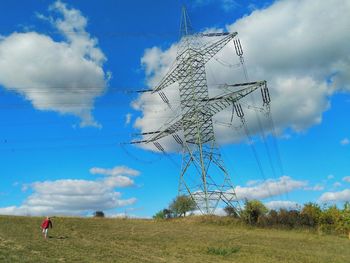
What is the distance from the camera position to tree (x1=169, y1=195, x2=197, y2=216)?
70.4 metres

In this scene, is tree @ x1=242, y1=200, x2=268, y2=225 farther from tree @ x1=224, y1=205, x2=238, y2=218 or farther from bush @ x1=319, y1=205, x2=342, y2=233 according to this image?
bush @ x1=319, y1=205, x2=342, y2=233

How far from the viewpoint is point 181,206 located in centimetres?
7169

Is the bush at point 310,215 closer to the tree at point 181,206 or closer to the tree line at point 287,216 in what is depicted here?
the tree line at point 287,216

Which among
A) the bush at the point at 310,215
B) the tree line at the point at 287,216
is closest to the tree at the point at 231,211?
the tree line at the point at 287,216

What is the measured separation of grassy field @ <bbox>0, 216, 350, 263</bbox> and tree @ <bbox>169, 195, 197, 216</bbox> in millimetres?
7345

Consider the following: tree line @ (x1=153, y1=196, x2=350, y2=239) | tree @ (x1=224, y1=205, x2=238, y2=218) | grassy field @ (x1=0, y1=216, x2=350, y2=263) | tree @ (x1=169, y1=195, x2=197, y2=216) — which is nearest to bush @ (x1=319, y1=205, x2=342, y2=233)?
tree line @ (x1=153, y1=196, x2=350, y2=239)

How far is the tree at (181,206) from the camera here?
70.4m

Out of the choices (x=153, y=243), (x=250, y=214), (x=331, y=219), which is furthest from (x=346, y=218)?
(x=153, y=243)

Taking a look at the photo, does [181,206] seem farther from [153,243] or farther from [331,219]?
[153,243]

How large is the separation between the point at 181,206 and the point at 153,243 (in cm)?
2777

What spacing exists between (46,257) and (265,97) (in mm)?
32969

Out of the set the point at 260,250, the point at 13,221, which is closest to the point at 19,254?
the point at 260,250

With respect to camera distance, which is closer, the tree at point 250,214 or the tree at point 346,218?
the tree at point 250,214

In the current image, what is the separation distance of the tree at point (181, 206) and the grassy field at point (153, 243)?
7.34m
